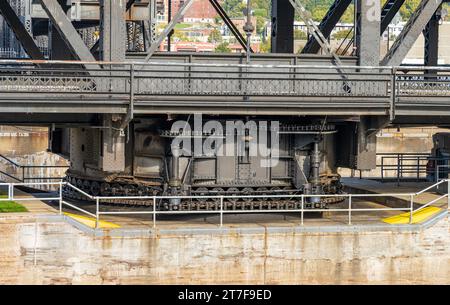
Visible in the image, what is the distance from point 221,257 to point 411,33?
24.9ft

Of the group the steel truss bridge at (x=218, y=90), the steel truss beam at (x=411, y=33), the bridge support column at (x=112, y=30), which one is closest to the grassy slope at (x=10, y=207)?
the steel truss bridge at (x=218, y=90)

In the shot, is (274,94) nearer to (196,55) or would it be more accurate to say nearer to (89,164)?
(196,55)

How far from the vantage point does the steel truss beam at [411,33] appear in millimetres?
29625

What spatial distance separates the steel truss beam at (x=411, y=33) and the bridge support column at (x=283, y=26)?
569cm

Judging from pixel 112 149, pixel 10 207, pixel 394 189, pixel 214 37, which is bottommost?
pixel 10 207

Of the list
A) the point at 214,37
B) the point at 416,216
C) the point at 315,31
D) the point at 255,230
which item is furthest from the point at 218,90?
the point at 214,37

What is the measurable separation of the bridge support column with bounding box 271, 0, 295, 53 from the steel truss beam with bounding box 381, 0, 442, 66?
5689mm

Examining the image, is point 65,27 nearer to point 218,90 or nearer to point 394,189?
point 218,90

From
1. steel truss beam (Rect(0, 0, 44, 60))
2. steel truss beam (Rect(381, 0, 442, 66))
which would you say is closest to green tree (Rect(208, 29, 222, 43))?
steel truss beam (Rect(0, 0, 44, 60))

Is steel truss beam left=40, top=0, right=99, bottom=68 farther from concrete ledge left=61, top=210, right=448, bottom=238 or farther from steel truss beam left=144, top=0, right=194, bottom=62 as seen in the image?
concrete ledge left=61, top=210, right=448, bottom=238

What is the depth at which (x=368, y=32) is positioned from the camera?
30000mm

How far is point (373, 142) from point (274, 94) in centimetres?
383

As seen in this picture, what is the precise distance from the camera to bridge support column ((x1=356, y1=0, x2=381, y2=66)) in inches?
1172

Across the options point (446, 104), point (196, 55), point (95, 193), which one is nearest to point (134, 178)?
point (95, 193)
